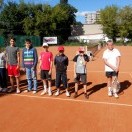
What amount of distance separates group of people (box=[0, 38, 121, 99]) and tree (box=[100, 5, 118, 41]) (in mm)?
71965

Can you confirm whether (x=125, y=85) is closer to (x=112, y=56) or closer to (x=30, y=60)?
(x=112, y=56)

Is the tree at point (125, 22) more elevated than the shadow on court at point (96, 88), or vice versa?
the tree at point (125, 22)

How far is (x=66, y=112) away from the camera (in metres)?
8.89

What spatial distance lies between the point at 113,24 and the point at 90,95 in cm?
7397

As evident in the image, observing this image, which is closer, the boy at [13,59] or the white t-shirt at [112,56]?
the white t-shirt at [112,56]

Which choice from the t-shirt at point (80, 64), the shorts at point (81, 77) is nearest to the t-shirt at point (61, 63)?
the t-shirt at point (80, 64)

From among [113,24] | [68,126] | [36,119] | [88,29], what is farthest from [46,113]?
[88,29]

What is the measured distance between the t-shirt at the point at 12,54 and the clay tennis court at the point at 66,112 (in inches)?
42.0

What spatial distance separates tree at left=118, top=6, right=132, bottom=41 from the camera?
79.9 meters

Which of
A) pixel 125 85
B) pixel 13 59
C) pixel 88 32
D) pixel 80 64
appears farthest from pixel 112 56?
pixel 88 32

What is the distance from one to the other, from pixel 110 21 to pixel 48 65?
2916 inches

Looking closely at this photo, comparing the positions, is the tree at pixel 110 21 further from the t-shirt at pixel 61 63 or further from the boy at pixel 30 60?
the t-shirt at pixel 61 63

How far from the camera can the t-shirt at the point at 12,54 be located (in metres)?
11.1

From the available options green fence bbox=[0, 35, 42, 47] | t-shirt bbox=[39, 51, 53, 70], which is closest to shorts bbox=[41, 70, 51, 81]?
t-shirt bbox=[39, 51, 53, 70]
